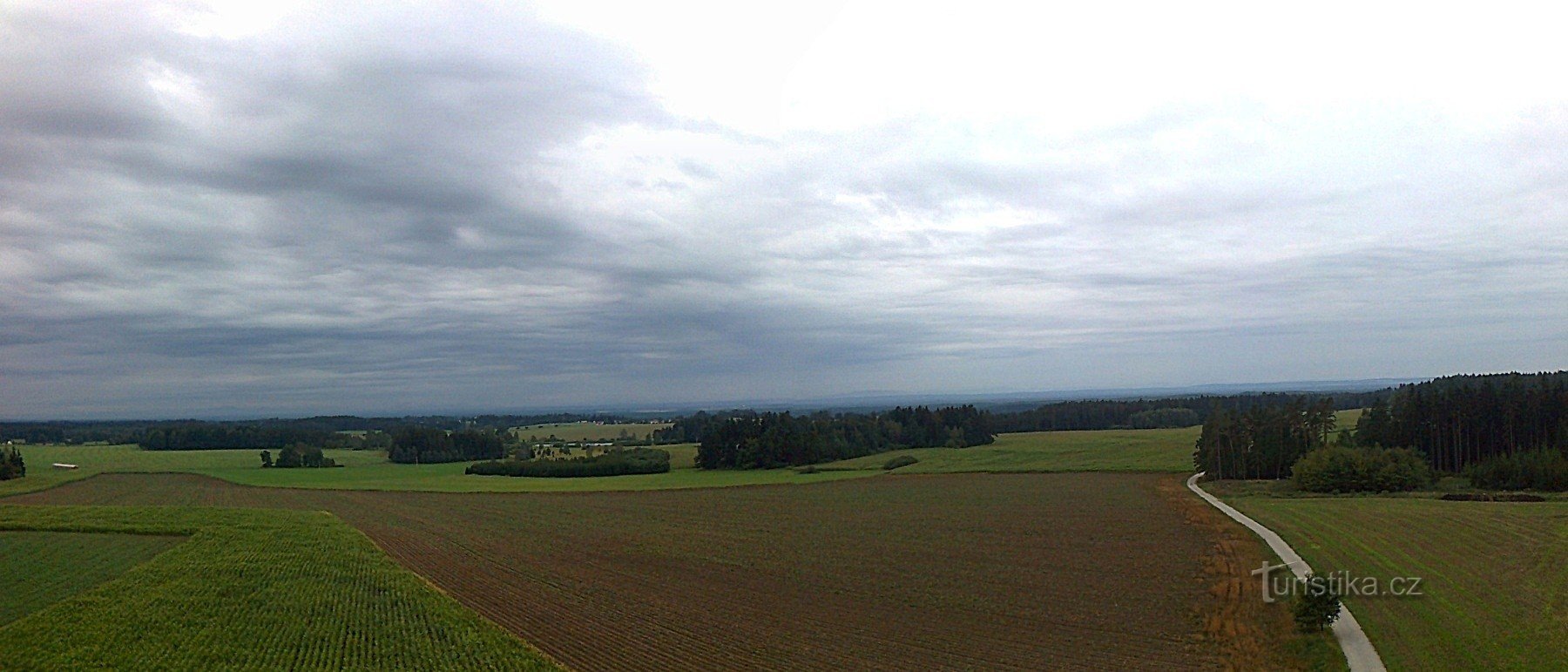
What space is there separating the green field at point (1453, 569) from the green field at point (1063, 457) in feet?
103

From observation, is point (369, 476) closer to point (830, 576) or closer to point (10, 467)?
point (10, 467)

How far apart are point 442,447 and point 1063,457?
269 ft

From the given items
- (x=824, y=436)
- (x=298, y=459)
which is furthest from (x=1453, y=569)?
(x=298, y=459)

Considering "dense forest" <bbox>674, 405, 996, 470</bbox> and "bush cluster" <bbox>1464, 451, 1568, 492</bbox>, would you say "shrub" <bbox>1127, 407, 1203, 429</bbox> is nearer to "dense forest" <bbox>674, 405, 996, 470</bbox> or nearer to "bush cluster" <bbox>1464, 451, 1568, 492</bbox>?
"dense forest" <bbox>674, 405, 996, 470</bbox>

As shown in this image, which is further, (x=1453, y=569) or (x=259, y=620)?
(x=1453, y=569)

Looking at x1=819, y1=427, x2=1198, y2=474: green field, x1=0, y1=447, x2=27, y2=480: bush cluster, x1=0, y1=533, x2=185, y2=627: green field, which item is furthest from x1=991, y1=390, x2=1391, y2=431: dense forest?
x1=0, y1=447, x2=27, y2=480: bush cluster

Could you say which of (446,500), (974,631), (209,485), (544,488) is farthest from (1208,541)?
(209,485)

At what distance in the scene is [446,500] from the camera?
202 feet

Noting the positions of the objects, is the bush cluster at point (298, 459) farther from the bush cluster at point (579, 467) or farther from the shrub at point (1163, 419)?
the shrub at point (1163, 419)

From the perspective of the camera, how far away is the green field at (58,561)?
25144mm

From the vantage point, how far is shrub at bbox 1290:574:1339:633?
1994 centimetres

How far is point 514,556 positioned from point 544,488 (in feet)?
133

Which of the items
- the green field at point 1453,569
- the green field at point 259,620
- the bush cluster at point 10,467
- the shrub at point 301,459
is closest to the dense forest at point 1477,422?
the green field at point 1453,569

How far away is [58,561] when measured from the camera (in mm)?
31016
